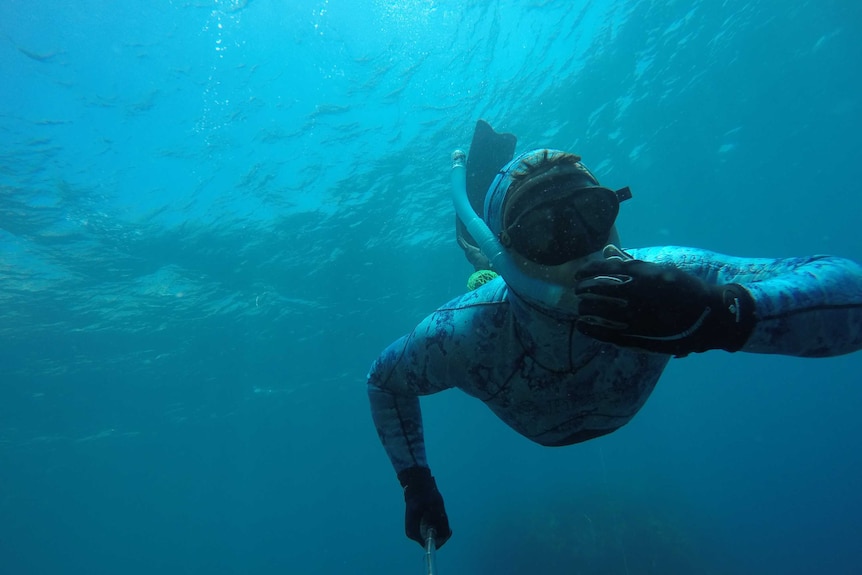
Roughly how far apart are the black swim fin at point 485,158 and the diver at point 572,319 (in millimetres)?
2836

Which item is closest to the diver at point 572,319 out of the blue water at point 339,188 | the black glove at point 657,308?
the black glove at point 657,308

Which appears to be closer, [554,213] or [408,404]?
[554,213]

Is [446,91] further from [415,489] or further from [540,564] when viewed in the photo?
[540,564]

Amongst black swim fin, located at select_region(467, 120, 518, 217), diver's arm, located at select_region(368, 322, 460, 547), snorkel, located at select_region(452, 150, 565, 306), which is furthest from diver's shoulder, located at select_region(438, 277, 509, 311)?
black swim fin, located at select_region(467, 120, 518, 217)

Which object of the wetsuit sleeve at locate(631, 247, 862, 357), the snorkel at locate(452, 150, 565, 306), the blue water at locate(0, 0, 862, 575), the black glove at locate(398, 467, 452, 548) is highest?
the blue water at locate(0, 0, 862, 575)

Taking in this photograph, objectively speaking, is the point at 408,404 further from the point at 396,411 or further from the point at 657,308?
the point at 657,308

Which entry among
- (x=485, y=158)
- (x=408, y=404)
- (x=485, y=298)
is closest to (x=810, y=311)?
(x=485, y=298)

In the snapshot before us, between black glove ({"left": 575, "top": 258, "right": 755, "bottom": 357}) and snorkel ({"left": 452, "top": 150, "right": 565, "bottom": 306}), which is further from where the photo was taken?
snorkel ({"left": 452, "top": 150, "right": 565, "bottom": 306})

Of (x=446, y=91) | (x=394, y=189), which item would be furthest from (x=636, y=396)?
(x=394, y=189)

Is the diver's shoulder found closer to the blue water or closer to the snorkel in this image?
the snorkel

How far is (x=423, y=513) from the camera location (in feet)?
8.84

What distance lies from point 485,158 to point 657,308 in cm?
555

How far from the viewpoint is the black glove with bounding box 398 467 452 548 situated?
105 inches

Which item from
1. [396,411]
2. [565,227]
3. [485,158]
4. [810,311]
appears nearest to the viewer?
[810,311]
